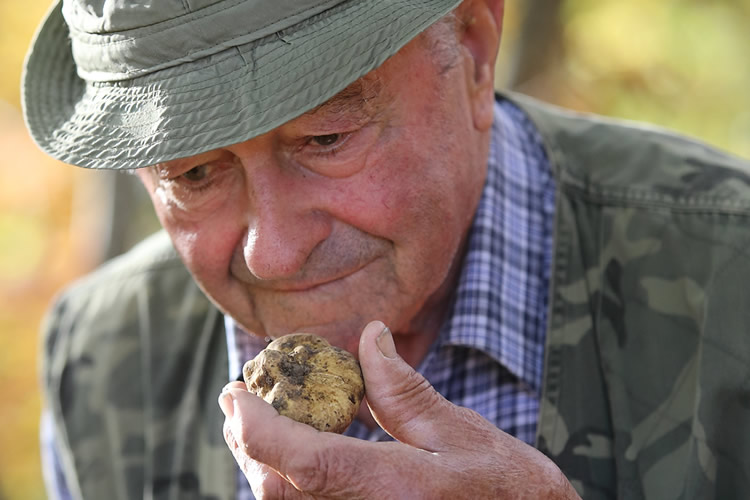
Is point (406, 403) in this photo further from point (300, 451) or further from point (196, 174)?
point (196, 174)

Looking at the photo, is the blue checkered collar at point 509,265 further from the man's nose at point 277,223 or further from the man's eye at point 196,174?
the man's eye at point 196,174

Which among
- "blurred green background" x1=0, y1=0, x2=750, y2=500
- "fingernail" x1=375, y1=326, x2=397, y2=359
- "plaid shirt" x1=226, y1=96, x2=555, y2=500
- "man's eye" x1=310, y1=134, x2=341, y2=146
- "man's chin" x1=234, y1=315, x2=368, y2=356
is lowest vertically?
"blurred green background" x1=0, y1=0, x2=750, y2=500

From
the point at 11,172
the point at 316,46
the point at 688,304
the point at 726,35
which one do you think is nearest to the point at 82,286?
the point at 316,46

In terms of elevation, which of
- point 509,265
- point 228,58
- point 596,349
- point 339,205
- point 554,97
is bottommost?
point 554,97

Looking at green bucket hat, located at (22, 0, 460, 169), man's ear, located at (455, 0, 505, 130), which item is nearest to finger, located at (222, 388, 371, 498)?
green bucket hat, located at (22, 0, 460, 169)

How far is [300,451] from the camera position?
62.6 inches

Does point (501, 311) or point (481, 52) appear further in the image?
point (501, 311)

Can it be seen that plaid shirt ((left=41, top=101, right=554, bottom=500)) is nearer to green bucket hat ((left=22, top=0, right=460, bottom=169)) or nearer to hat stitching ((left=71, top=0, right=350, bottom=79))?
green bucket hat ((left=22, top=0, right=460, bottom=169))

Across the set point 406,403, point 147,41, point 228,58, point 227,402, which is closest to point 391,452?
point 406,403

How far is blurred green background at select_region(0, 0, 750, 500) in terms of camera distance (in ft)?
19.9

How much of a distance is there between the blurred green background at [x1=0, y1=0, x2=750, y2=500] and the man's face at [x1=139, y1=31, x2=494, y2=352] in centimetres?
379

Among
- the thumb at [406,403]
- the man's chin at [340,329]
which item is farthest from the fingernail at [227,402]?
the man's chin at [340,329]

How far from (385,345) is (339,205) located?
442 mm

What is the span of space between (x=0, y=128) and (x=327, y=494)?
5524 mm
